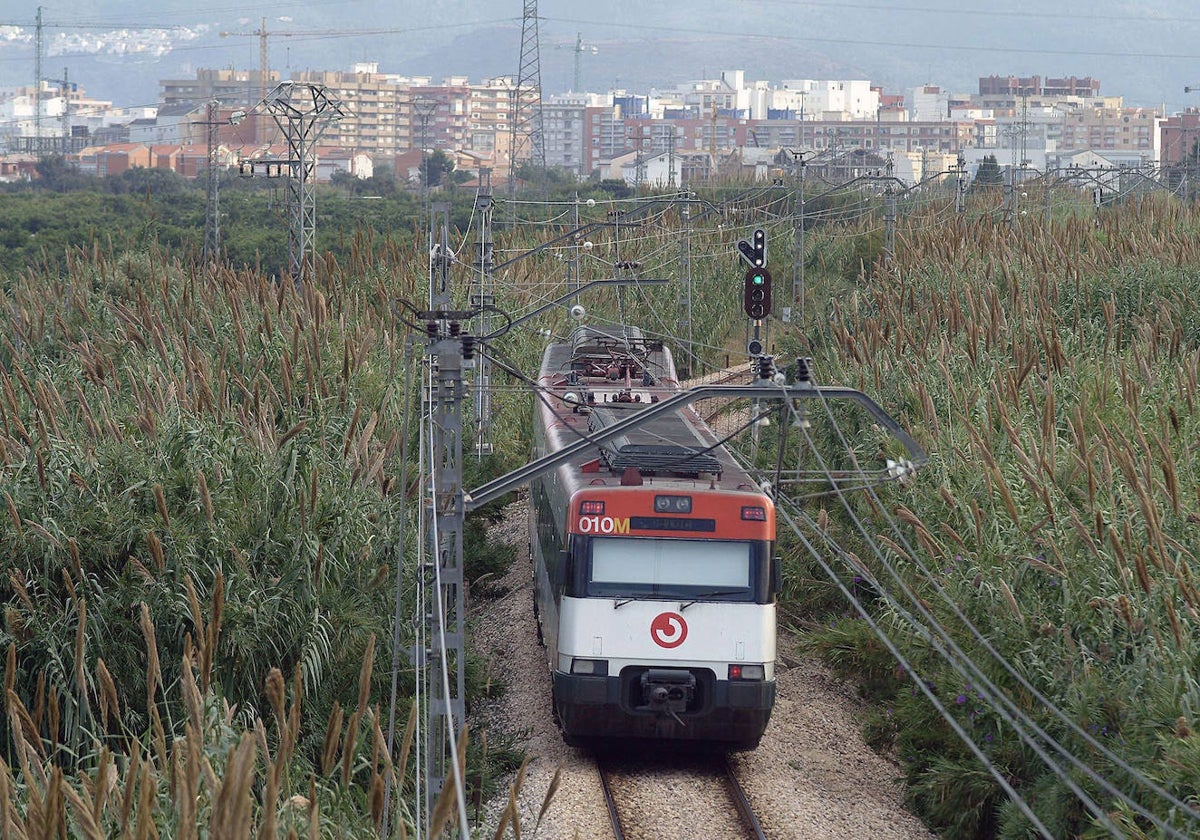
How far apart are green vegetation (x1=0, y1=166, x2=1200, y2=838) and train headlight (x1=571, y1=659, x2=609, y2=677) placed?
113cm

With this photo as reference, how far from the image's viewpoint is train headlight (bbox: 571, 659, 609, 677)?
12.6m

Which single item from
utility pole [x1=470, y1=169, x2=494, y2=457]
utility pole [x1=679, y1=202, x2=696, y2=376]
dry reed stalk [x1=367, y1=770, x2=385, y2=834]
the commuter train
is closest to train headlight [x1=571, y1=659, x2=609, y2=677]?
the commuter train

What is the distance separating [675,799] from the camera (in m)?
12.5

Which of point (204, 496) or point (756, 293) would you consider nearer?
point (204, 496)

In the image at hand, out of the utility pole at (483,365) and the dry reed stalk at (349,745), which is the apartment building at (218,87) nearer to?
the utility pole at (483,365)

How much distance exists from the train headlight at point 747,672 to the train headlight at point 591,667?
3.40 feet

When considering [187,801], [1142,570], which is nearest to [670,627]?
[1142,570]

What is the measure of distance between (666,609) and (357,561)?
292 cm

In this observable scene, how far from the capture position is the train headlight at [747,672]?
1266 centimetres

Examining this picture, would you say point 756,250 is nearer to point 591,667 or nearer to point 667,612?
point 667,612

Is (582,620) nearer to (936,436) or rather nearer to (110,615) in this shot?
(110,615)

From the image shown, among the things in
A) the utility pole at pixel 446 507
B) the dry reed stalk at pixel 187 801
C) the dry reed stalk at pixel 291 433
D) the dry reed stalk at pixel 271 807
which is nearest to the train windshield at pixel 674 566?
the utility pole at pixel 446 507

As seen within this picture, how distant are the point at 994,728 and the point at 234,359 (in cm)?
1119

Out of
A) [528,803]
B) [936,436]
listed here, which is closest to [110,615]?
[528,803]
